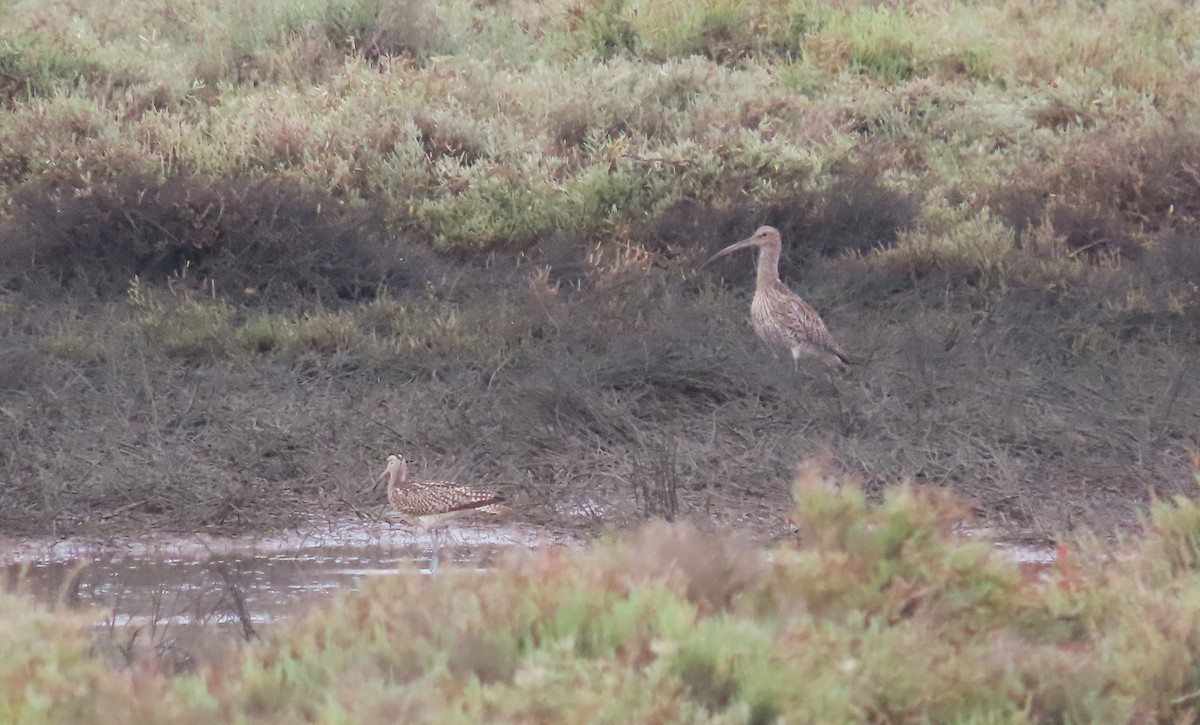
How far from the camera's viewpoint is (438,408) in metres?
A: 10.6

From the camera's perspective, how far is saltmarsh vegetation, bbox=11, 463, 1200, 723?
4.48 m

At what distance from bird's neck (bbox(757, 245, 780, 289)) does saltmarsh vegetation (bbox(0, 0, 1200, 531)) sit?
0.41 metres

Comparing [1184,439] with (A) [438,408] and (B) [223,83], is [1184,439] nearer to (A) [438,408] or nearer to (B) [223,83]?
(A) [438,408]

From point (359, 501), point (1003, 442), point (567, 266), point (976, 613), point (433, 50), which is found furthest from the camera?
point (433, 50)

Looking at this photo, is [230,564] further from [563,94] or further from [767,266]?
[563,94]

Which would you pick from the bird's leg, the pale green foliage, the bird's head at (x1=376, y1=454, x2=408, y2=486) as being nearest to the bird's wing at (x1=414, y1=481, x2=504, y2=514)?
the bird's head at (x1=376, y1=454, x2=408, y2=486)

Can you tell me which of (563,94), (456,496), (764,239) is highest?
(456,496)

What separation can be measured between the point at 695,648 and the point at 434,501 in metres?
4.05

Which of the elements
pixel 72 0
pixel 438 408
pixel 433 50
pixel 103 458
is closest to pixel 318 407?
pixel 438 408

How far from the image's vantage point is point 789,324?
11.1 meters

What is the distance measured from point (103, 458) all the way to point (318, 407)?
1.41 meters

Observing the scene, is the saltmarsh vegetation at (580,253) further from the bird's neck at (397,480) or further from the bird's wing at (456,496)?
the bird's wing at (456,496)

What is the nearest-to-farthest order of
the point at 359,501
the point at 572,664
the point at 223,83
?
1. the point at 572,664
2. the point at 359,501
3. the point at 223,83

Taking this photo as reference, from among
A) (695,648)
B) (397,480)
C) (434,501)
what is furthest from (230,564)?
(695,648)
